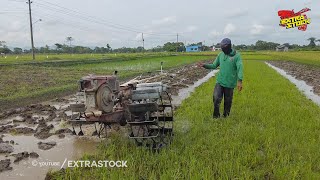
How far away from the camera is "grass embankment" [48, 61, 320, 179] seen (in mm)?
3650

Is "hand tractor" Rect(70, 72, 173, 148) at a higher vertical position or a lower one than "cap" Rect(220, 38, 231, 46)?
lower

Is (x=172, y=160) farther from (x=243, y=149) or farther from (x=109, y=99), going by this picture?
(x=109, y=99)

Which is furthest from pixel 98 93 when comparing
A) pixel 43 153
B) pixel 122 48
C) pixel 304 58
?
pixel 122 48

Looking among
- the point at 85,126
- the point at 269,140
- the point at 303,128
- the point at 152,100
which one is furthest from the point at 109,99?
the point at 303,128

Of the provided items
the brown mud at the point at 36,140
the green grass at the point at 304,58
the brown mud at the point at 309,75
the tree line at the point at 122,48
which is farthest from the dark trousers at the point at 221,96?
the tree line at the point at 122,48

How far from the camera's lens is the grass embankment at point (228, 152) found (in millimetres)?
3650

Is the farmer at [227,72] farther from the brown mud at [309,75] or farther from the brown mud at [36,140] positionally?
the brown mud at [309,75]

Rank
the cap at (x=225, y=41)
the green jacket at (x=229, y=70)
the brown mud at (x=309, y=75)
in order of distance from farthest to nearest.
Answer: the brown mud at (x=309, y=75) < the green jacket at (x=229, y=70) < the cap at (x=225, y=41)

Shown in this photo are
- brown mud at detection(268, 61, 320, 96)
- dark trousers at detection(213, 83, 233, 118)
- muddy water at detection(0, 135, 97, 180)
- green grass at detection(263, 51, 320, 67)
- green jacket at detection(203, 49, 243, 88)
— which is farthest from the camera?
green grass at detection(263, 51, 320, 67)

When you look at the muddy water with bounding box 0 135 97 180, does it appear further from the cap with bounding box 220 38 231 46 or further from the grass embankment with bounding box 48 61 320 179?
the cap with bounding box 220 38 231 46

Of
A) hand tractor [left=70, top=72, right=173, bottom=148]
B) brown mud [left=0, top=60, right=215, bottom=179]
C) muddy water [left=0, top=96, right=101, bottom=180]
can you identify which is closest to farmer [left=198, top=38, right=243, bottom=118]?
hand tractor [left=70, top=72, right=173, bottom=148]

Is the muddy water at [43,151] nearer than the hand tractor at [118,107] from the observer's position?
Yes

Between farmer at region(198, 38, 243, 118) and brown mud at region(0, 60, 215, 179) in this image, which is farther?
farmer at region(198, 38, 243, 118)

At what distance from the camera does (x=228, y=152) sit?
434 cm
